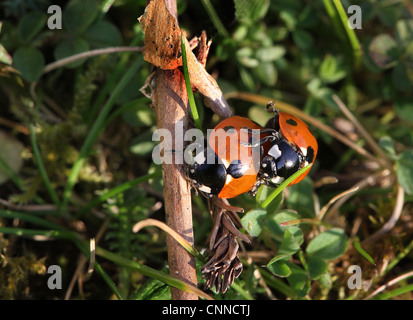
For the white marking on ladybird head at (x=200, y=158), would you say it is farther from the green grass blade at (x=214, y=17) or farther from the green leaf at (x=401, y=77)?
the green leaf at (x=401, y=77)

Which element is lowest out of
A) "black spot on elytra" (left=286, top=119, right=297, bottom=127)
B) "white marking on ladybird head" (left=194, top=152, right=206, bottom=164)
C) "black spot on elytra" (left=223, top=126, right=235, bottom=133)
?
"white marking on ladybird head" (left=194, top=152, right=206, bottom=164)

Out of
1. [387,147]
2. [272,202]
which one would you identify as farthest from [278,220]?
[387,147]

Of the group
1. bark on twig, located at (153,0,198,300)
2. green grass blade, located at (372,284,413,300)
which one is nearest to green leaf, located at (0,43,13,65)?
bark on twig, located at (153,0,198,300)

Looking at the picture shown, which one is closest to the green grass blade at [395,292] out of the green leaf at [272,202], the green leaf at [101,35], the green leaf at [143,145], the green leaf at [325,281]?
the green leaf at [325,281]

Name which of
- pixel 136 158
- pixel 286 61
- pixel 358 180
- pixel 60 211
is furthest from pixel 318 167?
pixel 60 211

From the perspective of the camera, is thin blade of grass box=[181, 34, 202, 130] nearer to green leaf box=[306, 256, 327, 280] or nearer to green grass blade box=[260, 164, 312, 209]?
green grass blade box=[260, 164, 312, 209]

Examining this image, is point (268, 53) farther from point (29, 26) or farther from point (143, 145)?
point (29, 26)
